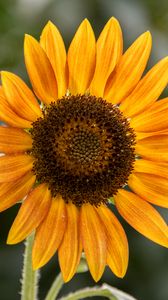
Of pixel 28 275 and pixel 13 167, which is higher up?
pixel 13 167

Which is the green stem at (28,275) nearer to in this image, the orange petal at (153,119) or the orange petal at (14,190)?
the orange petal at (14,190)

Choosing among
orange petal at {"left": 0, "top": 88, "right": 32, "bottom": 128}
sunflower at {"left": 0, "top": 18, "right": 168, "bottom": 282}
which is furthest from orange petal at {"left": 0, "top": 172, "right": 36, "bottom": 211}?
orange petal at {"left": 0, "top": 88, "right": 32, "bottom": 128}

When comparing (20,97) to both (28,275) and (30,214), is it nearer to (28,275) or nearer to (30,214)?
(30,214)

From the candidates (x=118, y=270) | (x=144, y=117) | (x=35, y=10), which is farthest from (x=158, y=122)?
(x=35, y=10)

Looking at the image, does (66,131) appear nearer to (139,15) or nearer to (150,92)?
(150,92)

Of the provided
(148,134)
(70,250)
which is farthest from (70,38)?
(70,250)

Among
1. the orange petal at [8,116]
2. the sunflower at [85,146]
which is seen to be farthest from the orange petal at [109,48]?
the orange petal at [8,116]
